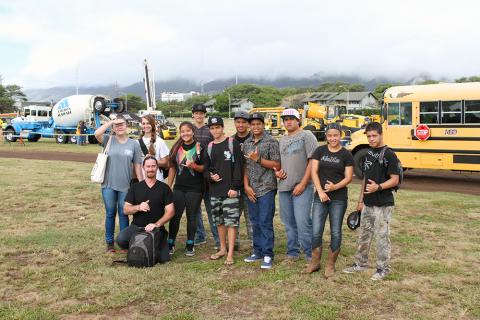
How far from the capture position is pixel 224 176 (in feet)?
17.8

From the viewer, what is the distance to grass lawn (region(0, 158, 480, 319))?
4184mm

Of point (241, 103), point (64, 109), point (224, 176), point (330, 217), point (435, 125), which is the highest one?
point (241, 103)

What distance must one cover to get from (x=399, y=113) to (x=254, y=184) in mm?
7812

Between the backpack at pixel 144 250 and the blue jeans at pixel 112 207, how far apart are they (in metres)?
0.54

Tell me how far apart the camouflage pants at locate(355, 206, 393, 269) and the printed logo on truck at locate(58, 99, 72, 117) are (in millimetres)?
27741

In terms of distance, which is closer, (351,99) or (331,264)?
(331,264)

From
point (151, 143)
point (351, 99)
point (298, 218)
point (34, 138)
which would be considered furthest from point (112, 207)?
point (351, 99)

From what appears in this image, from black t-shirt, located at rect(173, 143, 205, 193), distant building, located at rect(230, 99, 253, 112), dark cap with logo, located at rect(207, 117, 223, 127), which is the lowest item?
black t-shirt, located at rect(173, 143, 205, 193)

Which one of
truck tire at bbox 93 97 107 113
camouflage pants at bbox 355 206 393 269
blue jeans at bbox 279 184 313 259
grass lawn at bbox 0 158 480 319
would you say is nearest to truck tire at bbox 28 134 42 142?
truck tire at bbox 93 97 107 113

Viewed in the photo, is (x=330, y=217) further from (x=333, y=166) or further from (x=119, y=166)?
(x=119, y=166)

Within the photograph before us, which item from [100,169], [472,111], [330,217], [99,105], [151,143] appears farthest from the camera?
[99,105]

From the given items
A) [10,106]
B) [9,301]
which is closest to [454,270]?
[9,301]

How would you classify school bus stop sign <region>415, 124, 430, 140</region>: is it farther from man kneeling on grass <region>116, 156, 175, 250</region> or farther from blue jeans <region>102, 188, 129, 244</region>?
blue jeans <region>102, 188, 129, 244</region>

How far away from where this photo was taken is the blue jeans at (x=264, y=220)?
5.37 metres
